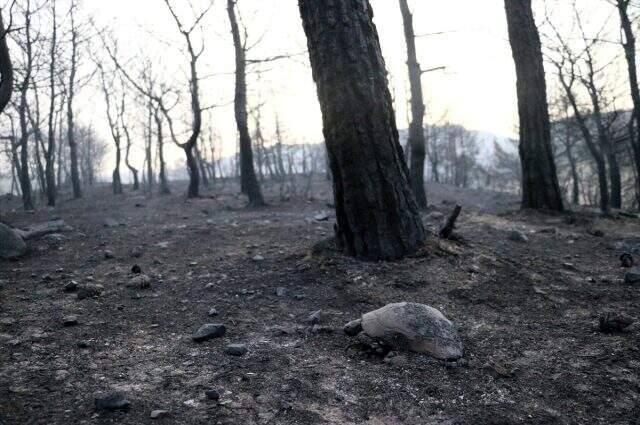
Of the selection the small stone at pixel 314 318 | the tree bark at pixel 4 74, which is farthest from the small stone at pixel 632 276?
the tree bark at pixel 4 74

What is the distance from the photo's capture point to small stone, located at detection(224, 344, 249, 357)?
288 centimetres

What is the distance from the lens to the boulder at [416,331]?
283 cm

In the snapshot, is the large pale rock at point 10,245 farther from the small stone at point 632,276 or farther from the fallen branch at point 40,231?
the small stone at point 632,276

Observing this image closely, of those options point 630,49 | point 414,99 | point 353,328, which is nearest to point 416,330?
point 353,328

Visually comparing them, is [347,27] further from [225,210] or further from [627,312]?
[225,210]

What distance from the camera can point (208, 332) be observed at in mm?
3154

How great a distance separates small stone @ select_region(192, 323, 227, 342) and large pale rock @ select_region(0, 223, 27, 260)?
3975 millimetres

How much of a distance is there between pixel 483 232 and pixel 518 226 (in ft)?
2.98

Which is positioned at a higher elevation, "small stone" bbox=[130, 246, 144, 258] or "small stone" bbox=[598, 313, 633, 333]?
"small stone" bbox=[130, 246, 144, 258]

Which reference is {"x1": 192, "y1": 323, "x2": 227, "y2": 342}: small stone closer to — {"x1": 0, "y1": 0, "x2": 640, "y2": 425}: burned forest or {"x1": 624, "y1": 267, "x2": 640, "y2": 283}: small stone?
{"x1": 0, "y1": 0, "x2": 640, "y2": 425}: burned forest

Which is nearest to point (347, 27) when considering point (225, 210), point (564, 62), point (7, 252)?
point (7, 252)

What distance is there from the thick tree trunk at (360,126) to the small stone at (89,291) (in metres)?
2.45

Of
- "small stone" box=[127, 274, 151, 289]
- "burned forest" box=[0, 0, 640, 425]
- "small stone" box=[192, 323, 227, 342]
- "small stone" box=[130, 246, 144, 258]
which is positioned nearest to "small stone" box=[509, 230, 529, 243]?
"burned forest" box=[0, 0, 640, 425]

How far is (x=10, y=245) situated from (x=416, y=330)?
217 inches
